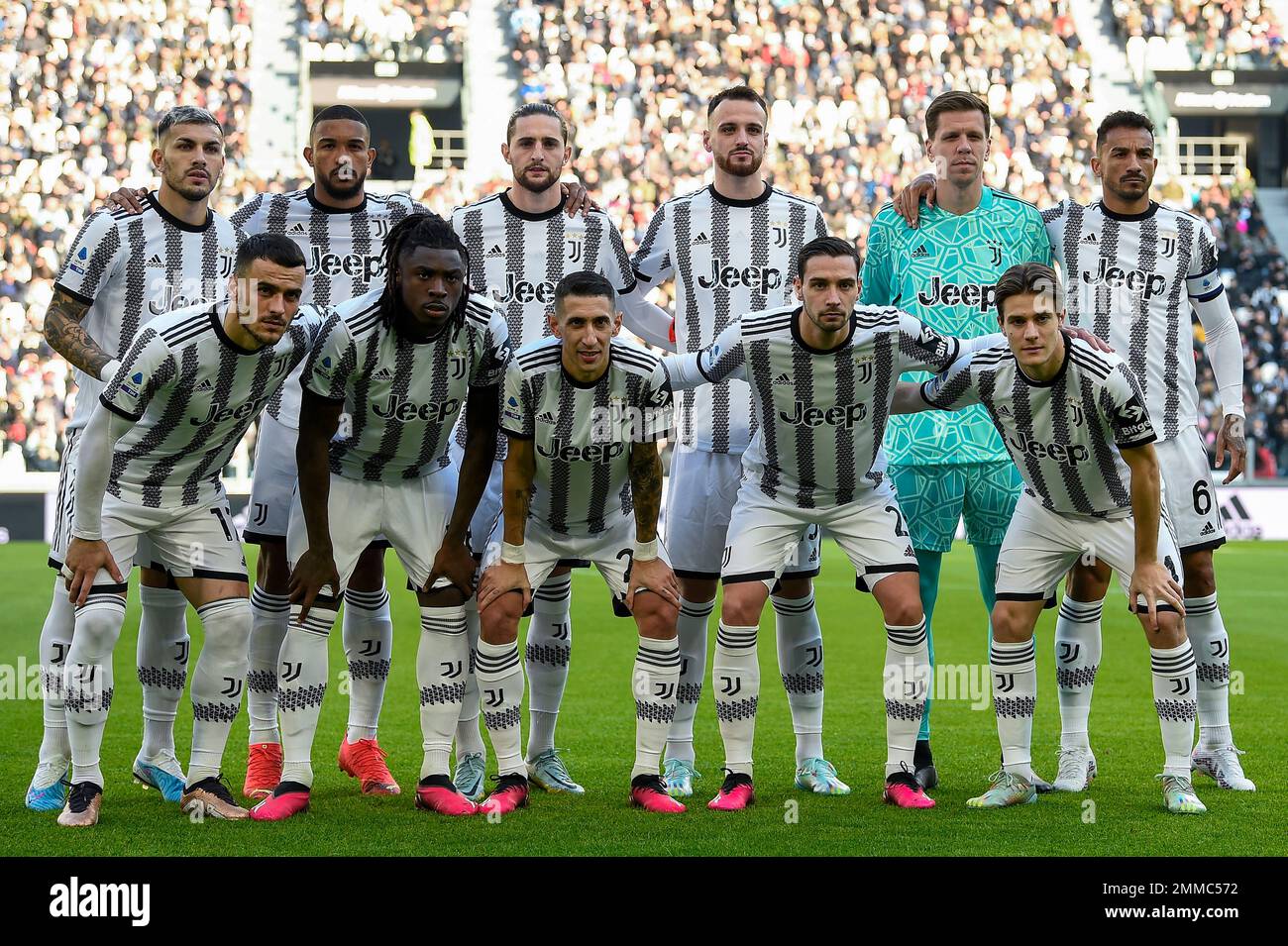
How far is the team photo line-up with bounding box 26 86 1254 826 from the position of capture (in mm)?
5266

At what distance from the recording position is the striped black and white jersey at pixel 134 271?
224 inches

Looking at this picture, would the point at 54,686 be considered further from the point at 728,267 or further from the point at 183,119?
the point at 728,267

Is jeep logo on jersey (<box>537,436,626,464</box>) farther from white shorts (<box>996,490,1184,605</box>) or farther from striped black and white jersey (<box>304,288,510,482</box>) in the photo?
white shorts (<box>996,490,1184,605</box>)

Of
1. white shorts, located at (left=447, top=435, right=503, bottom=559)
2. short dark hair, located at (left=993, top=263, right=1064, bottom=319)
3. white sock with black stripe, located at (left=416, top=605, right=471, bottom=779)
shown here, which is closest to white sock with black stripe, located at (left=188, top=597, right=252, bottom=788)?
white sock with black stripe, located at (left=416, top=605, right=471, bottom=779)

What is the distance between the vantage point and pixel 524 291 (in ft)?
20.0

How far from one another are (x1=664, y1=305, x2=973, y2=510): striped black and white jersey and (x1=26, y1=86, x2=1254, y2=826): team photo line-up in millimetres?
12

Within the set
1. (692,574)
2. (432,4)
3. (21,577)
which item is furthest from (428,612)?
(432,4)

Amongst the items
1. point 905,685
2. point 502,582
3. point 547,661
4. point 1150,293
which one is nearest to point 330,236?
point 502,582

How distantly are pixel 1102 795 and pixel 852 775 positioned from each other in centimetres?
98

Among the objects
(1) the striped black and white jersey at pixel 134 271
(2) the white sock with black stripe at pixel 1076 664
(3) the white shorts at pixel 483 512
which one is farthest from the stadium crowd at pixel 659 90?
(3) the white shorts at pixel 483 512

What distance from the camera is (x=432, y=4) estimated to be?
29.1m

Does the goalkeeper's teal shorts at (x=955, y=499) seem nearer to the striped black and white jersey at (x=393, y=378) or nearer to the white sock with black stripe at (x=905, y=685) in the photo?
the white sock with black stripe at (x=905, y=685)

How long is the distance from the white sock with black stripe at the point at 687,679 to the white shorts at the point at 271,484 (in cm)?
154
